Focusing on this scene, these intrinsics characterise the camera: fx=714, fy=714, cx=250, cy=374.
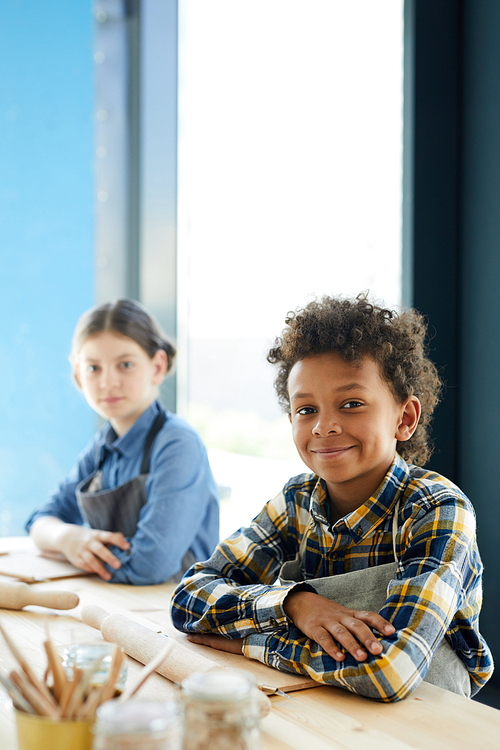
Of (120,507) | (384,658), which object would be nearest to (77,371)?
(120,507)

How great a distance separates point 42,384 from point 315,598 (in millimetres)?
1794

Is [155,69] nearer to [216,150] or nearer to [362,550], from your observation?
[216,150]

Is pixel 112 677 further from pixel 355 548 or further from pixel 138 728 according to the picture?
pixel 355 548

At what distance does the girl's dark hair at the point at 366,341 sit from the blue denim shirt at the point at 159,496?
504 millimetres

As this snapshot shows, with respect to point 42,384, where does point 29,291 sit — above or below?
above

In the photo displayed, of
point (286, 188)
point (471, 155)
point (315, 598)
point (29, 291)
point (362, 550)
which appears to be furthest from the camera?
point (29, 291)

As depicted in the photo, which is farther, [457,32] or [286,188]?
[286,188]

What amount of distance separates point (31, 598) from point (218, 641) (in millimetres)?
364

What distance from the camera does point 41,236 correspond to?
8.52 feet

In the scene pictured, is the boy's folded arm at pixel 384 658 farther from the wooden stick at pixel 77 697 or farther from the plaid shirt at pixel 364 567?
the wooden stick at pixel 77 697

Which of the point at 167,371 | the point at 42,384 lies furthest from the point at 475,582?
the point at 42,384

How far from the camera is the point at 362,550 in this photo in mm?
Answer: 1141

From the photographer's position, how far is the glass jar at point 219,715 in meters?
0.54

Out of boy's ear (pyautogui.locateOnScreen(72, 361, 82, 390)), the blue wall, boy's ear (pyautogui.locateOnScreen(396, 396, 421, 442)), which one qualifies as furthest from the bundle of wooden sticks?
the blue wall
